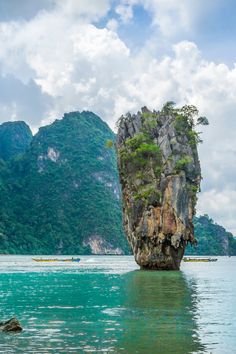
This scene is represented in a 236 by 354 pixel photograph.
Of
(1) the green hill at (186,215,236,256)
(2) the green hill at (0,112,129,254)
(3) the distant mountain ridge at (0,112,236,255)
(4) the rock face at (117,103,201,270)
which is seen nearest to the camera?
(4) the rock face at (117,103,201,270)

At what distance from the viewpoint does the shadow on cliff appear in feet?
50.8

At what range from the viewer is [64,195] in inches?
6624

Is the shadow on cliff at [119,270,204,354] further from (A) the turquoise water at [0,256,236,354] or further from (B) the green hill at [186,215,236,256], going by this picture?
(B) the green hill at [186,215,236,256]

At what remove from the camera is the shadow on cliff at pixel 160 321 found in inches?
609

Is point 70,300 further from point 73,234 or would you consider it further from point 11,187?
point 11,187

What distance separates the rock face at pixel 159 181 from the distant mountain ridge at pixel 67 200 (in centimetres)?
9225

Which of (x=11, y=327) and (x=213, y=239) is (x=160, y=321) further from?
(x=213, y=239)

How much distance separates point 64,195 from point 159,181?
119 metres

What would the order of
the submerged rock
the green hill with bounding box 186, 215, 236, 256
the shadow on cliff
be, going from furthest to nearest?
1. the green hill with bounding box 186, 215, 236, 256
2. the submerged rock
3. the shadow on cliff

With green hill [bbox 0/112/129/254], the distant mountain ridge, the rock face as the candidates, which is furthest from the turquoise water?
green hill [bbox 0/112/129/254]

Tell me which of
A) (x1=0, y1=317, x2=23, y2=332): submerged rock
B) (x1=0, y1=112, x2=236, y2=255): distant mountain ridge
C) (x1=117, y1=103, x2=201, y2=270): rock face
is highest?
(x1=0, y1=112, x2=236, y2=255): distant mountain ridge

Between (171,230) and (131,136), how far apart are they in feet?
36.8

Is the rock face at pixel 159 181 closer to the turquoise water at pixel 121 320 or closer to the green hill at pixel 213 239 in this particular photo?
the turquoise water at pixel 121 320

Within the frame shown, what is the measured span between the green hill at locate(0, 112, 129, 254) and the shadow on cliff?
115312mm
